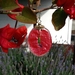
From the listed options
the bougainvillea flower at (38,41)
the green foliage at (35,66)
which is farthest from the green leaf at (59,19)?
the green foliage at (35,66)

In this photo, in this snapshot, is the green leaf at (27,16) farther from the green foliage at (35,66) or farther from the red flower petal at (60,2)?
the green foliage at (35,66)

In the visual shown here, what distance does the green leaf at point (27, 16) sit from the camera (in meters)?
0.38

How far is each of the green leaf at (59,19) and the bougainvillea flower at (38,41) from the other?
A: 0.02 m

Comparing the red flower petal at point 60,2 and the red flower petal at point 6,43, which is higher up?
the red flower petal at point 60,2

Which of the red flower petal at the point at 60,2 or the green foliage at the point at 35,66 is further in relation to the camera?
the green foliage at the point at 35,66

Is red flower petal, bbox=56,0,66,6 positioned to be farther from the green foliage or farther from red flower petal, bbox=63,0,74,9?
the green foliage

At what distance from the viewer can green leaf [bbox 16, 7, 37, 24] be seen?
14.8 inches

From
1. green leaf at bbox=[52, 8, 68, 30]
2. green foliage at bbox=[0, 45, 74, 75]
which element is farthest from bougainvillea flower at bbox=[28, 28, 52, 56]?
green foliage at bbox=[0, 45, 74, 75]

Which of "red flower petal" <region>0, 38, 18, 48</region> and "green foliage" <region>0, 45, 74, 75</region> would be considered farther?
"green foliage" <region>0, 45, 74, 75</region>

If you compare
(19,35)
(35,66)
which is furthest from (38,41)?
(35,66)

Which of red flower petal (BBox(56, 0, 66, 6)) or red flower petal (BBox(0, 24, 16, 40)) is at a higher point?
red flower petal (BBox(56, 0, 66, 6))

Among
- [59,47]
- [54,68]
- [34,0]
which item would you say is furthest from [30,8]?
[59,47]

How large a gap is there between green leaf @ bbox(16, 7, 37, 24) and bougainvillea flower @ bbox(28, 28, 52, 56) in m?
0.04

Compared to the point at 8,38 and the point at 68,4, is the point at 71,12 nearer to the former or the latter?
the point at 68,4
